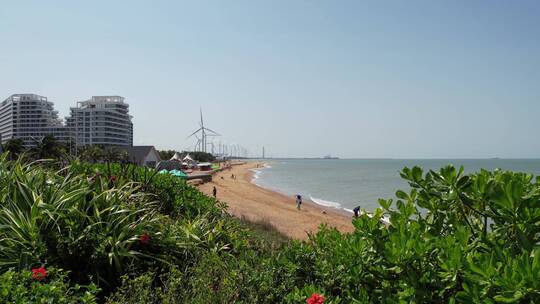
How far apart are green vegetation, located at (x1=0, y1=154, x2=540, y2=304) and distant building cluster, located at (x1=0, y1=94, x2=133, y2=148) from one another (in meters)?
136

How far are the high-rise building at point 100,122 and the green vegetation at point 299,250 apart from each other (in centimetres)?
13331

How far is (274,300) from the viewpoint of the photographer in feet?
9.47

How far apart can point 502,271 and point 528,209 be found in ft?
1.01

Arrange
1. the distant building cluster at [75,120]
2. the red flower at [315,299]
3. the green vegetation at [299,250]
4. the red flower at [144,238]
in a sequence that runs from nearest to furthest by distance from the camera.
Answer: the green vegetation at [299,250] < the red flower at [315,299] < the red flower at [144,238] < the distant building cluster at [75,120]

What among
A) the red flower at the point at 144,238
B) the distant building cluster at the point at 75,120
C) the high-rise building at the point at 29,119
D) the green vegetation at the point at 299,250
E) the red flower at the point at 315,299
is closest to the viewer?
the green vegetation at the point at 299,250

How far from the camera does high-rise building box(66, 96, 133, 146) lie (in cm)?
13425

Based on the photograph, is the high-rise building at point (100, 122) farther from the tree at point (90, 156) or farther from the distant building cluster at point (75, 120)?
the tree at point (90, 156)

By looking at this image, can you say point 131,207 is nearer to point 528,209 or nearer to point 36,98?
point 528,209

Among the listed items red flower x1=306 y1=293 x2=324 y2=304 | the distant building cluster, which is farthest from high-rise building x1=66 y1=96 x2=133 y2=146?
red flower x1=306 y1=293 x2=324 y2=304

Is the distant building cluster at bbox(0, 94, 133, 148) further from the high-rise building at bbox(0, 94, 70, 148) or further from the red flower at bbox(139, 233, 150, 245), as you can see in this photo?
the red flower at bbox(139, 233, 150, 245)

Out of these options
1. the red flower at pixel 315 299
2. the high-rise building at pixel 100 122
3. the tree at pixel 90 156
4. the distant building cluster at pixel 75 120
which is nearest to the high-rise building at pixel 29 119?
the distant building cluster at pixel 75 120

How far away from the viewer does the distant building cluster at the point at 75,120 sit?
134250 millimetres

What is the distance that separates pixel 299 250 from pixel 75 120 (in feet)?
484

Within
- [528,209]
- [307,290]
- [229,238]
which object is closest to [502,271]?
[528,209]
